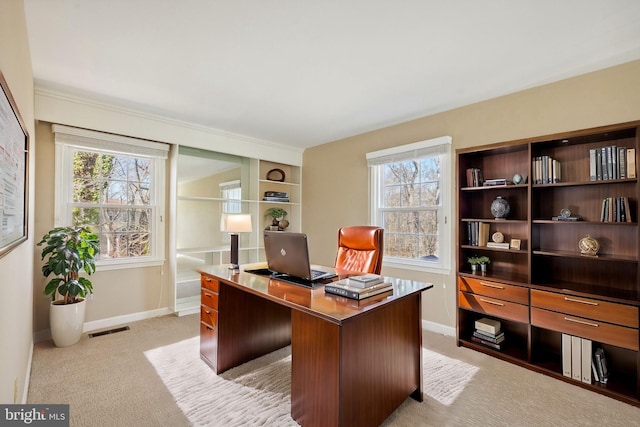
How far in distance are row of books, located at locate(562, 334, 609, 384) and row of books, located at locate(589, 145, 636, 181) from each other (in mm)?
1197

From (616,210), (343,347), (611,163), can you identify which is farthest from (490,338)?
(343,347)

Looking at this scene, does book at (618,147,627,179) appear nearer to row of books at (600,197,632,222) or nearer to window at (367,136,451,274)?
row of books at (600,197,632,222)

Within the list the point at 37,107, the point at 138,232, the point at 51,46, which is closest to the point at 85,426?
the point at 138,232

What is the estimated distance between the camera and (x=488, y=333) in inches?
109

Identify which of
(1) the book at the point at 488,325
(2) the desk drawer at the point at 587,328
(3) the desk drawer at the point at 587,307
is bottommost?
(1) the book at the point at 488,325

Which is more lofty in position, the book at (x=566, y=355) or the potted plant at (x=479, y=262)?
the potted plant at (x=479, y=262)

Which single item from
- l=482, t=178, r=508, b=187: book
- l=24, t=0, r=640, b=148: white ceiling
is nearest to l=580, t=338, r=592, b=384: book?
l=482, t=178, r=508, b=187: book

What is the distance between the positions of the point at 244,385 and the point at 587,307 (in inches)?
99.0

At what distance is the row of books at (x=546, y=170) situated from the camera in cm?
247

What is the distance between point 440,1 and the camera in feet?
5.55

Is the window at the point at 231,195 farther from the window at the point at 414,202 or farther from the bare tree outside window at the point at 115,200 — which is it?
the window at the point at 414,202

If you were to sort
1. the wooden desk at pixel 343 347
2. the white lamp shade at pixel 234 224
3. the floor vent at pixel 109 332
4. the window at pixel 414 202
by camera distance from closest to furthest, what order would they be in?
the wooden desk at pixel 343 347 → the white lamp shade at pixel 234 224 → the floor vent at pixel 109 332 → the window at pixel 414 202

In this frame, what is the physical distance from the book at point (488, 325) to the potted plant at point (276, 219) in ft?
9.79

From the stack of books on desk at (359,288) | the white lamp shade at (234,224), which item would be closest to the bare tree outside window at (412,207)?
the stack of books on desk at (359,288)
